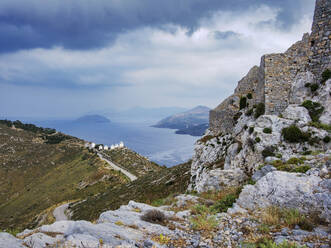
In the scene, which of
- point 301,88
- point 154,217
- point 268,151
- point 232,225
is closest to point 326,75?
point 301,88

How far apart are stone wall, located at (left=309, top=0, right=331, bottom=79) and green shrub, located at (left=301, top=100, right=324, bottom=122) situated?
2956mm

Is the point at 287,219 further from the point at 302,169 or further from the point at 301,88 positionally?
the point at 301,88

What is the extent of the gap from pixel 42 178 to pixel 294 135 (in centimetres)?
10369

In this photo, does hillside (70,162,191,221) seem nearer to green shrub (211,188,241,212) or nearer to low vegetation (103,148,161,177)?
green shrub (211,188,241,212)

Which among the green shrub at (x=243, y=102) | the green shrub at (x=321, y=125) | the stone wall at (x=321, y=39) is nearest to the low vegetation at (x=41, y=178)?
the green shrub at (x=243, y=102)

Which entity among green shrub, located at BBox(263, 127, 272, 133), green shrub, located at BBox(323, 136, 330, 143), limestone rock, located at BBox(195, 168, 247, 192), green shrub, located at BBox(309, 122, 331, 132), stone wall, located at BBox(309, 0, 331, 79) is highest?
stone wall, located at BBox(309, 0, 331, 79)

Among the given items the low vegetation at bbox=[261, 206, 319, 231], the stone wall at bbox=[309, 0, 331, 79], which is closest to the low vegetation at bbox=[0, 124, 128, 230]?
the low vegetation at bbox=[261, 206, 319, 231]

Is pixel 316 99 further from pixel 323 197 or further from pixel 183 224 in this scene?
pixel 183 224

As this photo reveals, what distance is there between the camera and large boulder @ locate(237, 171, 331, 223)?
20.6 ft

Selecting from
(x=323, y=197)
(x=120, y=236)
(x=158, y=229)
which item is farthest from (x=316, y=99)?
(x=120, y=236)

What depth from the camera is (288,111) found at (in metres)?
14.6

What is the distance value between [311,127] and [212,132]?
15.7 meters

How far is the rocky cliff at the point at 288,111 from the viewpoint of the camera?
12.5 m

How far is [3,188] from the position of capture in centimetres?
8300
